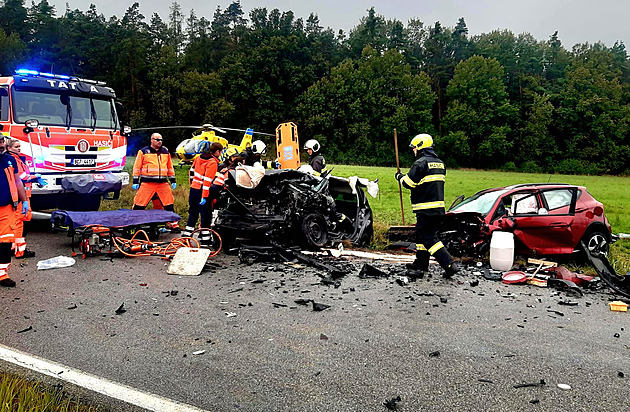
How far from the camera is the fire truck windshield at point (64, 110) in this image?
8.93 m

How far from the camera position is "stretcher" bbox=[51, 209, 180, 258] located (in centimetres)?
700

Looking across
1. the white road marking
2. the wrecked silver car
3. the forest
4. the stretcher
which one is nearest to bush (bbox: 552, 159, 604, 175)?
the forest

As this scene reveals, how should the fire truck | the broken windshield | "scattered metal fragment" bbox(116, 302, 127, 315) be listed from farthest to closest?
the fire truck → the broken windshield → "scattered metal fragment" bbox(116, 302, 127, 315)

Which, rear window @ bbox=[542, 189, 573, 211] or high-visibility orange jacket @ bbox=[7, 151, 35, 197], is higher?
high-visibility orange jacket @ bbox=[7, 151, 35, 197]

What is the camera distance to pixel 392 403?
288 centimetres

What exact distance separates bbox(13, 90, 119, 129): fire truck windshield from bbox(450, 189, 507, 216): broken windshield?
757 centimetres

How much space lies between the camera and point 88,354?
3557mm

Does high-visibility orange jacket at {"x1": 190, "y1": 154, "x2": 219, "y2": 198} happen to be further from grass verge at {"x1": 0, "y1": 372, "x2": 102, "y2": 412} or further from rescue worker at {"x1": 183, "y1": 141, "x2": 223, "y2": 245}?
grass verge at {"x1": 0, "y1": 372, "x2": 102, "y2": 412}

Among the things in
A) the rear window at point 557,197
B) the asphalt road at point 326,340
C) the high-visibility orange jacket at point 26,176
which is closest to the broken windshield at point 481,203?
the rear window at point 557,197

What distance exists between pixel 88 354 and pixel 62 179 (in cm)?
670

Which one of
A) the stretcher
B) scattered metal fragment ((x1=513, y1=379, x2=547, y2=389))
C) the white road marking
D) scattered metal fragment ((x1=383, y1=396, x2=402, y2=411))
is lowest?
scattered metal fragment ((x1=513, y1=379, x2=547, y2=389))

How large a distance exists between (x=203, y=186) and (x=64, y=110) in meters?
3.70

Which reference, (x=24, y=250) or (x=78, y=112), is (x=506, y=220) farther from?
(x=78, y=112)

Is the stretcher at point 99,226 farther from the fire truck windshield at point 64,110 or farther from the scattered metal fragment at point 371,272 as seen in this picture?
the scattered metal fragment at point 371,272
